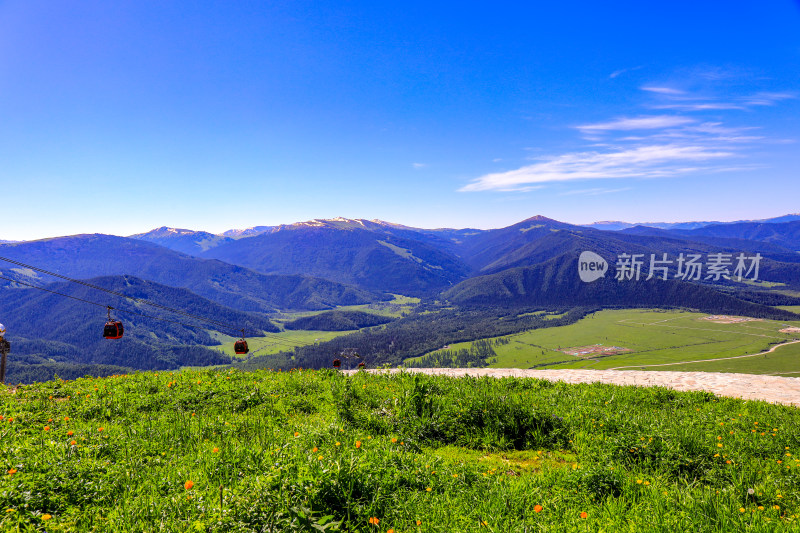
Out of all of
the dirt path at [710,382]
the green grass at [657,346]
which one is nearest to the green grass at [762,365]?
the green grass at [657,346]

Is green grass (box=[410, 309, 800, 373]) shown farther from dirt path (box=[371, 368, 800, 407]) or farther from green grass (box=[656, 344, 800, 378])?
dirt path (box=[371, 368, 800, 407])

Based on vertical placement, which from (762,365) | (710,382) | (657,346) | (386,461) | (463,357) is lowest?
(463,357)

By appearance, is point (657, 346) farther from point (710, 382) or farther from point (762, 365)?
point (710, 382)

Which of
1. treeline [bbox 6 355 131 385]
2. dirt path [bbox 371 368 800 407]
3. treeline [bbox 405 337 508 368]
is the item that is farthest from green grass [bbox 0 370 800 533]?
treeline [bbox 6 355 131 385]

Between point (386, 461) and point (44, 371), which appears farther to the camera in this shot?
point (44, 371)

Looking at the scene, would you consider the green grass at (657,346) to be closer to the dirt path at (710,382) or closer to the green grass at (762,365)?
the green grass at (762,365)

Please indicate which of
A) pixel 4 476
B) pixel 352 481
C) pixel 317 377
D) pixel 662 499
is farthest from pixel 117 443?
pixel 662 499

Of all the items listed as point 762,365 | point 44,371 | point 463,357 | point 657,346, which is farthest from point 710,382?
point 44,371

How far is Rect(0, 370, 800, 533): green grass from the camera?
12.9 feet

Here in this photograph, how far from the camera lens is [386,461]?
512 centimetres

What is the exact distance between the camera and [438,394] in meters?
9.18

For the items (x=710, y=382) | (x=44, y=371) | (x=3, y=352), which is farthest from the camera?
(x=44, y=371)

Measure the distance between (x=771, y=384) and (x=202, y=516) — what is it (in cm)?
1927

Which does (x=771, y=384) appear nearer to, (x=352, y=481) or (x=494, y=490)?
(x=494, y=490)
